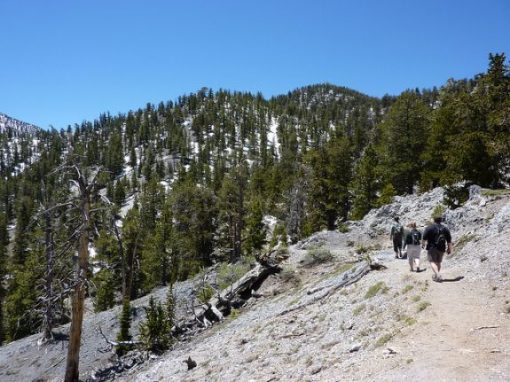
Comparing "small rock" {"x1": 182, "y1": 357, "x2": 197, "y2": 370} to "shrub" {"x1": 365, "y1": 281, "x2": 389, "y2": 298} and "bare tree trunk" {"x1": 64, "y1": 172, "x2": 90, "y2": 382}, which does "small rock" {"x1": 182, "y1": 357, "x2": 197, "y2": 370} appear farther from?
"shrub" {"x1": 365, "y1": 281, "x2": 389, "y2": 298}

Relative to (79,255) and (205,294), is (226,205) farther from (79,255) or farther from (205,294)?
(79,255)

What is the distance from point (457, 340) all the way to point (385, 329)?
1.82 m

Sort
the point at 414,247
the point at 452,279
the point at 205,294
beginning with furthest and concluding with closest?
the point at 205,294 → the point at 414,247 → the point at 452,279

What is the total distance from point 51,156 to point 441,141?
478 ft

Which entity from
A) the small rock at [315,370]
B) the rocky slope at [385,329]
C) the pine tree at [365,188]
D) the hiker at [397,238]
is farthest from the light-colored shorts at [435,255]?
the pine tree at [365,188]

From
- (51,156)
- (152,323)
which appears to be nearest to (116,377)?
(152,323)

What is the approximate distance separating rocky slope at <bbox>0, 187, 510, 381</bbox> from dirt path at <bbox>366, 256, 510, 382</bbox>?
0.06ft

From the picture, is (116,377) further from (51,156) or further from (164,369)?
(51,156)

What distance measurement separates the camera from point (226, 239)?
153 ft

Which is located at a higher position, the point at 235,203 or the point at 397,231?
the point at 235,203

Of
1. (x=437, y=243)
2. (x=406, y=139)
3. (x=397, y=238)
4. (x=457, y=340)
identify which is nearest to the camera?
(x=457, y=340)

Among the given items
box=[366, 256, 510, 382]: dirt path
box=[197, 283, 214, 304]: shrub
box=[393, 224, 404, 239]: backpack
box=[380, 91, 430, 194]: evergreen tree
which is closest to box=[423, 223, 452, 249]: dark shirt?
box=[366, 256, 510, 382]: dirt path

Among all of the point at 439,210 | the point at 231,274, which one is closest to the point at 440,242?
the point at 439,210

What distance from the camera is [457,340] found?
764cm
